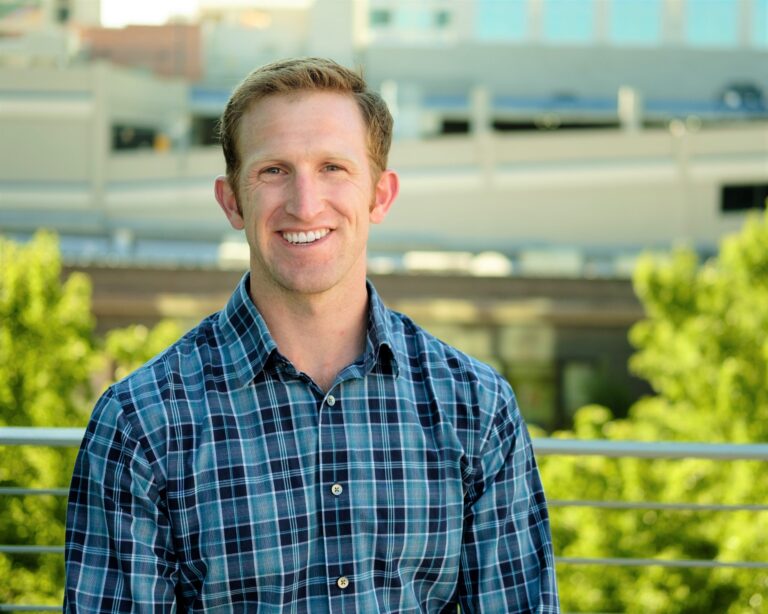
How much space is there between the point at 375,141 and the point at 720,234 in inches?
1452

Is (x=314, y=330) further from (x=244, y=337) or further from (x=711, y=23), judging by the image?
(x=711, y=23)

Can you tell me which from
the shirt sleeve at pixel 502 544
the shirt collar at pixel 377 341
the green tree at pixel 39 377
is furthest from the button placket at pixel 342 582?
the green tree at pixel 39 377

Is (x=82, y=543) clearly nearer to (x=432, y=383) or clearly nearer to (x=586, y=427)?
(x=432, y=383)

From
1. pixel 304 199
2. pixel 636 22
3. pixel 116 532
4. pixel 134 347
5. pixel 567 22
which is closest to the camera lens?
pixel 116 532

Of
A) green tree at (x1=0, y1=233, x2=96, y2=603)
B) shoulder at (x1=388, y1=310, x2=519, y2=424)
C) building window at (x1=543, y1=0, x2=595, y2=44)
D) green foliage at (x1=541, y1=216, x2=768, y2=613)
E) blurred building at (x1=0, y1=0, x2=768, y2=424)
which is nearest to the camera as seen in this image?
shoulder at (x1=388, y1=310, x2=519, y2=424)

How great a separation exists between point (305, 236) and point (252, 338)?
0.22m

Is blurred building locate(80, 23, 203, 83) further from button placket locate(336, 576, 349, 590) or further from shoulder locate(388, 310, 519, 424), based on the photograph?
button placket locate(336, 576, 349, 590)

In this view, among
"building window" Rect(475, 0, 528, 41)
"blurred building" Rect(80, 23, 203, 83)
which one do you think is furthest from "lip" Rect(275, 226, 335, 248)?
"building window" Rect(475, 0, 528, 41)

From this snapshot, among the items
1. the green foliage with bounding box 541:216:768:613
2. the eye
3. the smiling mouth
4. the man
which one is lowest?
the green foliage with bounding box 541:216:768:613

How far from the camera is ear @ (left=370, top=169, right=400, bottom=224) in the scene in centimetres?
235

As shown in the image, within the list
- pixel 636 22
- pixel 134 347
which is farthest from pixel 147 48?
pixel 134 347

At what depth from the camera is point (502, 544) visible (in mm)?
2248

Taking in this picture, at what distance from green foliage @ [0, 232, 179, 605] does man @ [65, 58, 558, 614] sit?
43.6 ft

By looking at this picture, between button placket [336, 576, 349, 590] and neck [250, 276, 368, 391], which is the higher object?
neck [250, 276, 368, 391]
